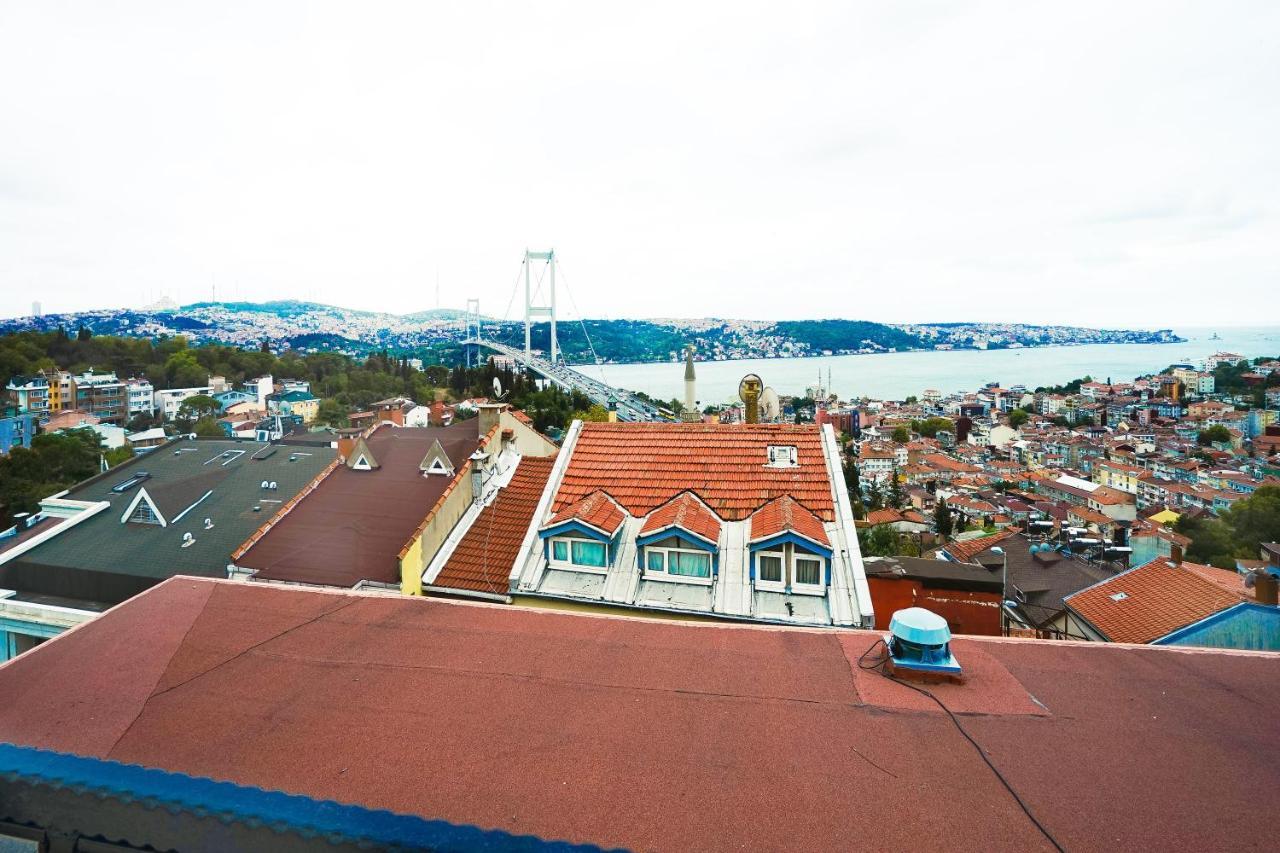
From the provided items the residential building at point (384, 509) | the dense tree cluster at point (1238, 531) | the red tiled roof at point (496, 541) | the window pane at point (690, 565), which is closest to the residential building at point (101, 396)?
the residential building at point (384, 509)

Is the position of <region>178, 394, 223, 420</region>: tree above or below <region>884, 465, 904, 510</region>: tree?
above

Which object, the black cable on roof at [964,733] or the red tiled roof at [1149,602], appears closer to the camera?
the black cable on roof at [964,733]

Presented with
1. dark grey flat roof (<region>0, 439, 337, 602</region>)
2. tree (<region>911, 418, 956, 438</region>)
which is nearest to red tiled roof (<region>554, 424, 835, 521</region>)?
dark grey flat roof (<region>0, 439, 337, 602</region>)

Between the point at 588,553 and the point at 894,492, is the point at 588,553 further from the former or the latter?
the point at 894,492

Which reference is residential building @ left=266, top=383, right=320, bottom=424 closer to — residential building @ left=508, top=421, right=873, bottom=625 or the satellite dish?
the satellite dish

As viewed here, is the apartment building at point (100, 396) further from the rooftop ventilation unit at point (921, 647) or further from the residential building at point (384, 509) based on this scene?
the rooftop ventilation unit at point (921, 647)

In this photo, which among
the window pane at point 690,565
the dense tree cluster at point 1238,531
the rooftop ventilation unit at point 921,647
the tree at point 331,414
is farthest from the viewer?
the tree at point 331,414
